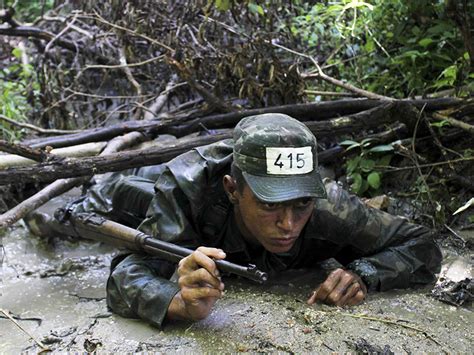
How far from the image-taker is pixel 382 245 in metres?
2.63

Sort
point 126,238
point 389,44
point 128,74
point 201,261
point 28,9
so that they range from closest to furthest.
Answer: point 201,261 → point 126,238 → point 389,44 → point 128,74 → point 28,9

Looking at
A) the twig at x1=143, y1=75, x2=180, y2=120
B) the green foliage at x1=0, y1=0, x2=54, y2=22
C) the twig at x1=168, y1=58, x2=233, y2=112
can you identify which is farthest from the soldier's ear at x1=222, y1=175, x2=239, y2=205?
the green foliage at x1=0, y1=0, x2=54, y2=22

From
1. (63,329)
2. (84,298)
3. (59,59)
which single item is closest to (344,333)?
(63,329)

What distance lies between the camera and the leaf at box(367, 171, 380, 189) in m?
3.56

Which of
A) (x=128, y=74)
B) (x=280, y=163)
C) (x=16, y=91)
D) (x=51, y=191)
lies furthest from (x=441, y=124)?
(x=16, y=91)

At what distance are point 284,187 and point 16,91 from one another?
4203 millimetres

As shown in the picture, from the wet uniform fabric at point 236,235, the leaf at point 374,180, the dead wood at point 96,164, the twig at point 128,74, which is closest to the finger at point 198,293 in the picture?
the wet uniform fabric at point 236,235

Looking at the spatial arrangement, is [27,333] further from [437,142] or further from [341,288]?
[437,142]

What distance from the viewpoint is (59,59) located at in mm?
5328

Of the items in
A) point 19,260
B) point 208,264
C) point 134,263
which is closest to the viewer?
point 208,264

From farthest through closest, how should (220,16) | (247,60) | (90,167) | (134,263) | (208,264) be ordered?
(220,16) < (247,60) < (90,167) < (134,263) < (208,264)

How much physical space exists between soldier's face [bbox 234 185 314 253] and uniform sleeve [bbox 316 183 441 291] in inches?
13.9

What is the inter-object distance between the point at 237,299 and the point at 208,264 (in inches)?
20.8

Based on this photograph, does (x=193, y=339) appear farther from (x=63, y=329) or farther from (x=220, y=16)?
(x=220, y=16)
